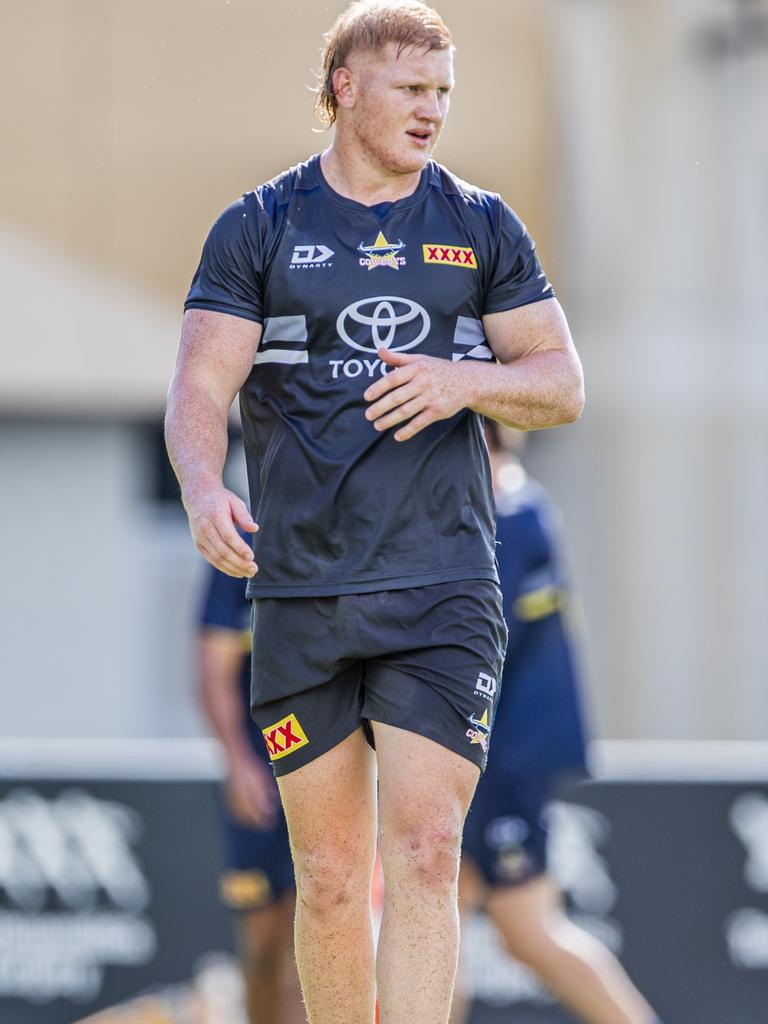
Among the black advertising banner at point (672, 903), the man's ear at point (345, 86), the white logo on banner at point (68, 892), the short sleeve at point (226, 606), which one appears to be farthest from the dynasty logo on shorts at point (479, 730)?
the white logo on banner at point (68, 892)

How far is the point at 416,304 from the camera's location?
3.69m

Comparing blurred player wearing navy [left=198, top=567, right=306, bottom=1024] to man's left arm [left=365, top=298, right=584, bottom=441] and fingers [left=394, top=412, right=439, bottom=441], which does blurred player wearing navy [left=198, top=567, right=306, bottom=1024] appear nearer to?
man's left arm [left=365, top=298, right=584, bottom=441]

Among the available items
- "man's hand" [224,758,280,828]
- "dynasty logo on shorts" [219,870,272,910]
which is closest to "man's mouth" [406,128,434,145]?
"man's hand" [224,758,280,828]

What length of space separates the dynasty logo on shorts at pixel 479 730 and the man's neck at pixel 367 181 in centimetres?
112

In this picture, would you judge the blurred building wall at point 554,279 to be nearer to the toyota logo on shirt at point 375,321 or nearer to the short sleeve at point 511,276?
the short sleeve at point 511,276

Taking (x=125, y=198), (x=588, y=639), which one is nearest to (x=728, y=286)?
(x=588, y=639)

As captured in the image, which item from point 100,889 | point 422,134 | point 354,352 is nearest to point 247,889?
point 100,889

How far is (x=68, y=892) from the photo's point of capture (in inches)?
291

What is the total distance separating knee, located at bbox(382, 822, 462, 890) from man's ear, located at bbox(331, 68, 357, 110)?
1.54 metres

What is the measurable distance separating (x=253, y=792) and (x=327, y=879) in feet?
9.72

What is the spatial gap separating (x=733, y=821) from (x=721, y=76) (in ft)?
23.6

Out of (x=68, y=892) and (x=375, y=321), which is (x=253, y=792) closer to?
(x=68, y=892)

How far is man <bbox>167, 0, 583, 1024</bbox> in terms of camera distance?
12.1ft

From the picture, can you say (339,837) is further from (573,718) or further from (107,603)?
(107,603)
